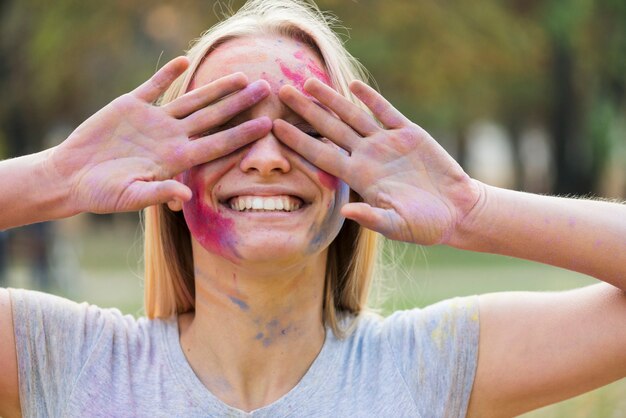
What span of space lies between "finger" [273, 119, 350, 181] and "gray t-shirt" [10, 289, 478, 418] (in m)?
0.55

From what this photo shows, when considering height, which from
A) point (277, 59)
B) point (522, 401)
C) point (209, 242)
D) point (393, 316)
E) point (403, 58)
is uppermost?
point (403, 58)

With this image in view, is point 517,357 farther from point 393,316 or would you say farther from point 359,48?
point 359,48

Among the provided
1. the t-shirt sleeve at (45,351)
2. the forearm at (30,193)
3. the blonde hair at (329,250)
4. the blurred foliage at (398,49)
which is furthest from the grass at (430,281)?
the blurred foliage at (398,49)

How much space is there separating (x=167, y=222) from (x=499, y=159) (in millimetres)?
76820

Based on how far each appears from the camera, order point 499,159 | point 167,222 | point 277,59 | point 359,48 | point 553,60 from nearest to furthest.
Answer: point 277,59
point 167,222
point 359,48
point 553,60
point 499,159

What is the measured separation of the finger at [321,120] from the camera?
2.95 meters

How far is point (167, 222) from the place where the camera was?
3.42 meters

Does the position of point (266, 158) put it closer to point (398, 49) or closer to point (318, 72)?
point (318, 72)

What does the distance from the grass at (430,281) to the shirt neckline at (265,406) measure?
0.85 m

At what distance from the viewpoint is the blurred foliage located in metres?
26.2

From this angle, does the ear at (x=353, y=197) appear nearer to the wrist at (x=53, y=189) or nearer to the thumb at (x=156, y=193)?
the thumb at (x=156, y=193)

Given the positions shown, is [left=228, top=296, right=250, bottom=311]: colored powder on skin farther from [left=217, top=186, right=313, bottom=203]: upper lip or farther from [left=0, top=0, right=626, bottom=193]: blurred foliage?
[left=0, top=0, right=626, bottom=193]: blurred foliage

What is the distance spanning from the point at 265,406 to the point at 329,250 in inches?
24.9

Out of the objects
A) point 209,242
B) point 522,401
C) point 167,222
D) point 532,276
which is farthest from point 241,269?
point 532,276
